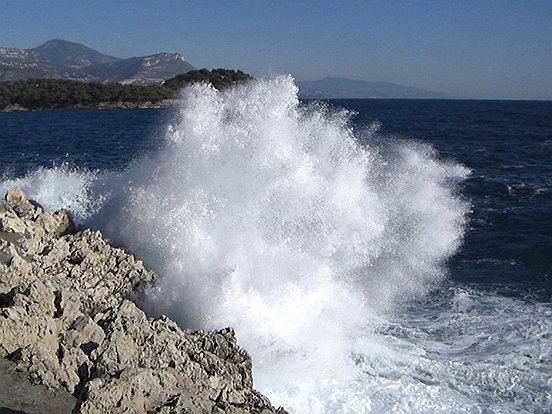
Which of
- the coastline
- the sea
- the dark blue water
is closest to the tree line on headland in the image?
the coastline

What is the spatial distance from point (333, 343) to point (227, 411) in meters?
4.68

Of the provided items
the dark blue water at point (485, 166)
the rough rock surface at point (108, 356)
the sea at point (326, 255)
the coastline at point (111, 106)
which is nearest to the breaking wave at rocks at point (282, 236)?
the sea at point (326, 255)

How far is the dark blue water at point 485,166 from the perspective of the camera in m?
16.7

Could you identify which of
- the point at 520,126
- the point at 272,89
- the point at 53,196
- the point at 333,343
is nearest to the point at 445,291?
the point at 333,343

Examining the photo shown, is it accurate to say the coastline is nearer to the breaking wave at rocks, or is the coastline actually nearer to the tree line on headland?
the tree line on headland

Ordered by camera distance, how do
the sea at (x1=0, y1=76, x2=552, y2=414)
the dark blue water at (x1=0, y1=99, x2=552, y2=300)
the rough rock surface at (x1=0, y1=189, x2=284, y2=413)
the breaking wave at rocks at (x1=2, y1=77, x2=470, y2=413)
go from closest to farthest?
1. the rough rock surface at (x1=0, y1=189, x2=284, y2=413)
2. the sea at (x1=0, y1=76, x2=552, y2=414)
3. the breaking wave at rocks at (x1=2, y1=77, x2=470, y2=413)
4. the dark blue water at (x1=0, y1=99, x2=552, y2=300)

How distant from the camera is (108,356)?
25.5 feet

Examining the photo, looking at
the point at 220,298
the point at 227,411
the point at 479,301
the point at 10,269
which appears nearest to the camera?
the point at 227,411

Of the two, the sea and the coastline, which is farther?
the coastline

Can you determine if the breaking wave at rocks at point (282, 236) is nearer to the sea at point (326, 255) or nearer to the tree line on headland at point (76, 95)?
the sea at point (326, 255)

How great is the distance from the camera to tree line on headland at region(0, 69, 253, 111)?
98875 mm

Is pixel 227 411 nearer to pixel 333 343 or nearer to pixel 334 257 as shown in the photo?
pixel 333 343

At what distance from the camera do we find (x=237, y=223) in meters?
14.9

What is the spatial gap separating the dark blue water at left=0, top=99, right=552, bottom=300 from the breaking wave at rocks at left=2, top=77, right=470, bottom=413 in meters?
1.24
